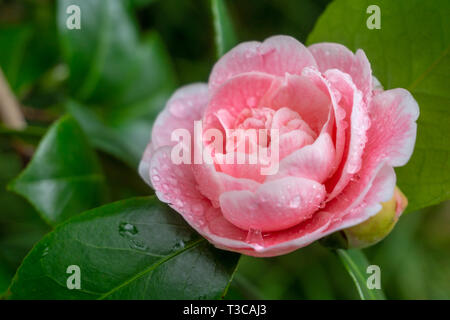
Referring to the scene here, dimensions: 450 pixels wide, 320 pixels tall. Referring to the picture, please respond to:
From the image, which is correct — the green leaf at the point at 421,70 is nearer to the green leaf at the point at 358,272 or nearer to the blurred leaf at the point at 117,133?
the green leaf at the point at 358,272

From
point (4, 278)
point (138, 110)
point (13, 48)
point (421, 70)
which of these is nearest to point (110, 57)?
point (138, 110)

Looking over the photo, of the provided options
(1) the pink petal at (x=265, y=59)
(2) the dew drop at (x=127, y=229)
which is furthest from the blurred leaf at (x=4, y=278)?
(1) the pink petal at (x=265, y=59)

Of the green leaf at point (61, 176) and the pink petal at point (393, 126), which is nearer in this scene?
the pink petal at point (393, 126)

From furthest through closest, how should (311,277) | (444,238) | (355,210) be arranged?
(444,238), (311,277), (355,210)

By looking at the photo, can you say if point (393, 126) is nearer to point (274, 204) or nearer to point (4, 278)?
point (274, 204)

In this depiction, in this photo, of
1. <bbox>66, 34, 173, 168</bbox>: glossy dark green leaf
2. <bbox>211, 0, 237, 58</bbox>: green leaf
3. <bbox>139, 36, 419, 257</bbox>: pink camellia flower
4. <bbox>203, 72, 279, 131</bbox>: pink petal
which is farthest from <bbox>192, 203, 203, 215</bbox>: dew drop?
<bbox>66, 34, 173, 168</bbox>: glossy dark green leaf
